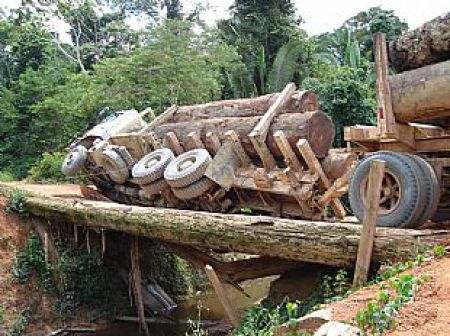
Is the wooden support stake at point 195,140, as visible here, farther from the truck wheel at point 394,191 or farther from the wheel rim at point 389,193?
the wheel rim at point 389,193

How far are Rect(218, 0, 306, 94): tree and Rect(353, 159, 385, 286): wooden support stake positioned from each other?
623 inches

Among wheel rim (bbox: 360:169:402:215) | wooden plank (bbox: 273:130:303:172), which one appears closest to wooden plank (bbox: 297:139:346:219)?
wooden plank (bbox: 273:130:303:172)

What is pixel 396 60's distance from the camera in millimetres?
5227

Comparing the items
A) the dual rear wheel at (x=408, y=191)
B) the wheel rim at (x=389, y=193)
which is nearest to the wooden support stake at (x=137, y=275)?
the wheel rim at (x=389, y=193)

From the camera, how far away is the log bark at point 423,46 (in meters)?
4.65

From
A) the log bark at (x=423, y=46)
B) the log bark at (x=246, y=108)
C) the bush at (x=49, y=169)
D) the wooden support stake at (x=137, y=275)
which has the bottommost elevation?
the wooden support stake at (x=137, y=275)

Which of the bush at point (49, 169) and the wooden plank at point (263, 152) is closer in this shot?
the wooden plank at point (263, 152)

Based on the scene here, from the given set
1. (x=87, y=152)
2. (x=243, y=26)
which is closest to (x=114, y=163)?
(x=87, y=152)

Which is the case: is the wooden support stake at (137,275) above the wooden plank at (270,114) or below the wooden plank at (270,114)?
below

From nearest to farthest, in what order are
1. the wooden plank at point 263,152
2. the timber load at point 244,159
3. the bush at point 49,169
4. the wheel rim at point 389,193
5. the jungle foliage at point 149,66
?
the wheel rim at point 389,193
the timber load at point 244,159
the wooden plank at point 263,152
the jungle foliage at point 149,66
the bush at point 49,169

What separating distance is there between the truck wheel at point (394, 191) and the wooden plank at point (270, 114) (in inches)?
89.6

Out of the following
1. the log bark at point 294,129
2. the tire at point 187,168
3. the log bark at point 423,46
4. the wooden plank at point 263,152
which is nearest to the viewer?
→ the log bark at point 423,46

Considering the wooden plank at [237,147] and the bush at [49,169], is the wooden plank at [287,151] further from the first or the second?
the bush at [49,169]

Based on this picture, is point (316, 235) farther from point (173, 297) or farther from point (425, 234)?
point (173, 297)
